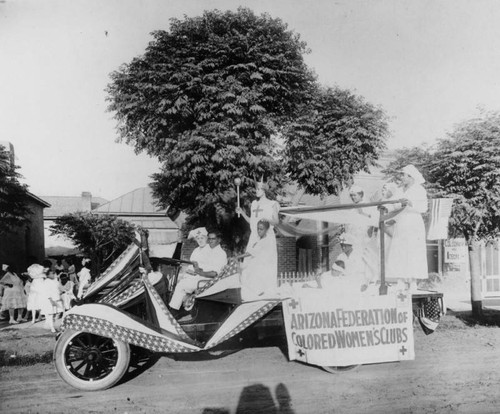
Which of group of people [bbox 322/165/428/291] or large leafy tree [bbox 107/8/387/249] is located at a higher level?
large leafy tree [bbox 107/8/387/249]

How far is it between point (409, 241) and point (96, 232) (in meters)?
20.0

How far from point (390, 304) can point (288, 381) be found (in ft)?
4.73

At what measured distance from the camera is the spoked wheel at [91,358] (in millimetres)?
4707

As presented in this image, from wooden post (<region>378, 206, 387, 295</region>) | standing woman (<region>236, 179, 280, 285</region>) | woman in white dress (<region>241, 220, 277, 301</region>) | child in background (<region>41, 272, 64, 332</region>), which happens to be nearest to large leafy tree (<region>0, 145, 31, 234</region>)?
child in background (<region>41, 272, 64, 332</region>)

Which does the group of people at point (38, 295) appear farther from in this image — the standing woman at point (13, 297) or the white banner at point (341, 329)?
the white banner at point (341, 329)

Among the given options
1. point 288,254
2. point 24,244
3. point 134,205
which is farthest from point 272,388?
point 134,205

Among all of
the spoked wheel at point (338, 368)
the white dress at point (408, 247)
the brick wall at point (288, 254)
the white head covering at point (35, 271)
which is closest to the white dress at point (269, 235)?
the spoked wheel at point (338, 368)

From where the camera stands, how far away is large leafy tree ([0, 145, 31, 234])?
31.1ft

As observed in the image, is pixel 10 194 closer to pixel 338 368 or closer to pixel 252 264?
pixel 252 264

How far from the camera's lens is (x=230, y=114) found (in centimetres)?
1158

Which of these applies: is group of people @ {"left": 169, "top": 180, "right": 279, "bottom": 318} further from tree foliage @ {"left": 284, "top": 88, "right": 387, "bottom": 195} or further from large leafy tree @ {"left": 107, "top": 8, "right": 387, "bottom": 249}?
tree foliage @ {"left": 284, "top": 88, "right": 387, "bottom": 195}

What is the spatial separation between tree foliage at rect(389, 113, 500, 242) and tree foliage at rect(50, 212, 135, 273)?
17.6 meters

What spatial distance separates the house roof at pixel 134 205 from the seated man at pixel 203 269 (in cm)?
2286

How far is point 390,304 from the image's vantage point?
513 centimetres
